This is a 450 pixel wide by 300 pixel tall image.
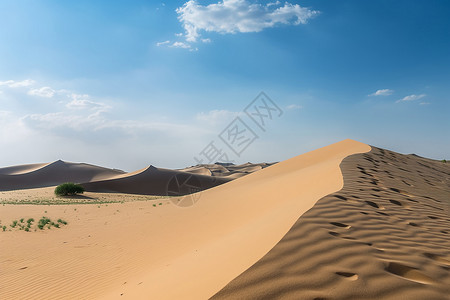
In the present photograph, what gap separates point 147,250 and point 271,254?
15.3 feet

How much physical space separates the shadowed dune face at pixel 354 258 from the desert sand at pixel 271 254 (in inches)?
0.5

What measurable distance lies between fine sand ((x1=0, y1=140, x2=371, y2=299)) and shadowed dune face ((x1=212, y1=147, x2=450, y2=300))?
242mm

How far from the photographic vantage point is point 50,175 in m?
48.6

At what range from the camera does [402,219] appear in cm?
530

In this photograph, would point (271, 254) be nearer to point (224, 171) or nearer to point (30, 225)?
point (30, 225)

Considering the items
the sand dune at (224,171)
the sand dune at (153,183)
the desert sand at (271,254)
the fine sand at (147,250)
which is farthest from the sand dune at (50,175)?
the desert sand at (271,254)

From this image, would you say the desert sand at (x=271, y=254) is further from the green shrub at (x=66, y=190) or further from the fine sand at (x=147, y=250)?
the green shrub at (x=66, y=190)

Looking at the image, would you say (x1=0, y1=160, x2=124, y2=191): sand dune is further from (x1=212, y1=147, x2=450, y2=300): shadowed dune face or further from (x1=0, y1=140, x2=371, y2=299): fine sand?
(x1=212, y1=147, x2=450, y2=300): shadowed dune face

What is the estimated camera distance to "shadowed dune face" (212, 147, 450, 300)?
2.78m

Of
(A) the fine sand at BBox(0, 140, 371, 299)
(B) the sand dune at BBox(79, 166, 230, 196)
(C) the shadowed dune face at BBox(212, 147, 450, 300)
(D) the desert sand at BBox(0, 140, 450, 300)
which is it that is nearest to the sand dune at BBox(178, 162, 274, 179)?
(B) the sand dune at BBox(79, 166, 230, 196)

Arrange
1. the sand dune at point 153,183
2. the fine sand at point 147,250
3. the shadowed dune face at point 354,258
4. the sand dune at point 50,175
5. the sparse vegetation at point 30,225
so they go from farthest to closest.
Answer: the sand dune at point 50,175 → the sand dune at point 153,183 → the sparse vegetation at point 30,225 → the fine sand at point 147,250 → the shadowed dune face at point 354,258

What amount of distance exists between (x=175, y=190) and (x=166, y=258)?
120ft

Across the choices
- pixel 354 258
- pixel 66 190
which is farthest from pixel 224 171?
pixel 354 258

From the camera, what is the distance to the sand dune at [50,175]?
45.0 metres
